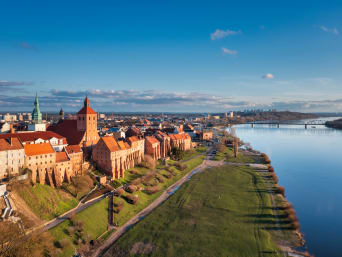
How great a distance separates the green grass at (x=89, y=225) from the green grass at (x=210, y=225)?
3293 millimetres

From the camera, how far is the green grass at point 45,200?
30000 mm

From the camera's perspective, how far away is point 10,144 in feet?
110

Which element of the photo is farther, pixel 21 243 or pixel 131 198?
pixel 131 198

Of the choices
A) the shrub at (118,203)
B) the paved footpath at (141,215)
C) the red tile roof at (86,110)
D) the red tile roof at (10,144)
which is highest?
the red tile roof at (86,110)

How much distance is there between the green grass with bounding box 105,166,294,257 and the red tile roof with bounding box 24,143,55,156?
53.3ft

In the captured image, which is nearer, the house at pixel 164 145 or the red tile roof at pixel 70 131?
the red tile roof at pixel 70 131

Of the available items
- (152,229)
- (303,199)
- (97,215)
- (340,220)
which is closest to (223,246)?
(152,229)

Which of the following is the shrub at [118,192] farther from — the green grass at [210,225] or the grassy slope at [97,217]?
the green grass at [210,225]

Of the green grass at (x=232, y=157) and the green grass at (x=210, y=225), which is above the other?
the green grass at (x=232, y=157)

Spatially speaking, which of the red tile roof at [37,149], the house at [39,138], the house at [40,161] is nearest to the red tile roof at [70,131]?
the house at [39,138]

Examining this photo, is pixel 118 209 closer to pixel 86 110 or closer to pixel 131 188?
pixel 131 188

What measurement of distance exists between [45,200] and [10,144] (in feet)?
27.8

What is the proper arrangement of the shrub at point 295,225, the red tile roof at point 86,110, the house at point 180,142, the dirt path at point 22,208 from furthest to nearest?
the house at point 180,142
the red tile roof at point 86,110
the shrub at point 295,225
the dirt path at point 22,208

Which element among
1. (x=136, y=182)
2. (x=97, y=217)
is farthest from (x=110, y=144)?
(x=97, y=217)
